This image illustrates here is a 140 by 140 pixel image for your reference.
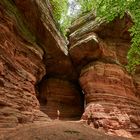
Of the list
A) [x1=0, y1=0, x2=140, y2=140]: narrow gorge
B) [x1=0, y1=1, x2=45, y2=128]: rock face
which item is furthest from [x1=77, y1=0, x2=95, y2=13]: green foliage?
[x1=0, y1=1, x2=45, y2=128]: rock face

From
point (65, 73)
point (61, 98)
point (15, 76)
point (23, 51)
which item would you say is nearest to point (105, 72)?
point (65, 73)

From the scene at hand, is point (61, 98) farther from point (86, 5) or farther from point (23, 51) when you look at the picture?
point (86, 5)

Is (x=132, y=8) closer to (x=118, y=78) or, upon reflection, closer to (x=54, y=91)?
(x=118, y=78)

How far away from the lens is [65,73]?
71.5 feet

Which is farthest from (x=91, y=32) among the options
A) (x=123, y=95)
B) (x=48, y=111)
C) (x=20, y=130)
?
(x=20, y=130)

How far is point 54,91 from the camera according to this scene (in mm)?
21188

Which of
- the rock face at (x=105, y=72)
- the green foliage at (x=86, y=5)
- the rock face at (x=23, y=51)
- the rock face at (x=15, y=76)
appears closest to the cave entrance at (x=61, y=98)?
the rock face at (x=105, y=72)

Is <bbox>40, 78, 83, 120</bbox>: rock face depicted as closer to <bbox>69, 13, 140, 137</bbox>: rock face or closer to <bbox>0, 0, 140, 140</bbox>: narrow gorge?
<bbox>0, 0, 140, 140</bbox>: narrow gorge

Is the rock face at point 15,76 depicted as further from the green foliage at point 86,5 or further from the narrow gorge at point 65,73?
the green foliage at point 86,5

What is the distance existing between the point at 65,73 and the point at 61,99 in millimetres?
2343

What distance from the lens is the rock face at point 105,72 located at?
17931 millimetres

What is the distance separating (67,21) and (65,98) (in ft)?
27.5

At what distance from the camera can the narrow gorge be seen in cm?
1219

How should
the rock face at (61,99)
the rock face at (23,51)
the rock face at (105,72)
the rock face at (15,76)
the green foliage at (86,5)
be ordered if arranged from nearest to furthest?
the rock face at (15,76) < the rock face at (23,51) < the rock face at (105,72) < the green foliage at (86,5) < the rock face at (61,99)
